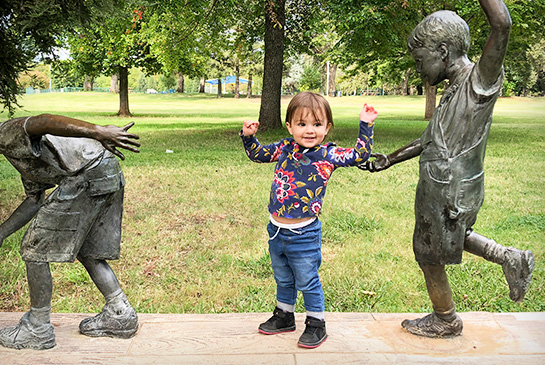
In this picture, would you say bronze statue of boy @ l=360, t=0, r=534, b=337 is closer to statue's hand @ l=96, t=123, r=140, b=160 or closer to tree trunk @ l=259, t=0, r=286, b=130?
statue's hand @ l=96, t=123, r=140, b=160

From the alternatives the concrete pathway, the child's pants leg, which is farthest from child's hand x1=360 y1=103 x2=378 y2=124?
the concrete pathway

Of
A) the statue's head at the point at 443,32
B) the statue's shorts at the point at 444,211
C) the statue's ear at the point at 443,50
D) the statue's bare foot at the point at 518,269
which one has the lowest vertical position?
the statue's bare foot at the point at 518,269

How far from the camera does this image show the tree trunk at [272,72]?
14922mm

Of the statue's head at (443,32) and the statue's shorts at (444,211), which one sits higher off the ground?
the statue's head at (443,32)

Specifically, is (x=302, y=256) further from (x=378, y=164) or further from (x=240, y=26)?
(x=240, y=26)

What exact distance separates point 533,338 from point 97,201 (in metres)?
2.72

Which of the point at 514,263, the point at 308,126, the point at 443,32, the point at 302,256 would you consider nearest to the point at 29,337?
the point at 302,256

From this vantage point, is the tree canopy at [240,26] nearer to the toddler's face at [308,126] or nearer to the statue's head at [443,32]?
the toddler's face at [308,126]

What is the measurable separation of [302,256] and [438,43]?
4.54 feet

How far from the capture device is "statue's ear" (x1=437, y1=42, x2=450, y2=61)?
2783 millimetres

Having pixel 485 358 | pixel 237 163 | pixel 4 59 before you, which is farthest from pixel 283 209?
pixel 237 163

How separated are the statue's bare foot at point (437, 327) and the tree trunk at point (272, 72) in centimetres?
1253

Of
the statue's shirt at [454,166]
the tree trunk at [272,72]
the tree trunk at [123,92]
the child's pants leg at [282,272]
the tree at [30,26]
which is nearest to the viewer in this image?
the statue's shirt at [454,166]

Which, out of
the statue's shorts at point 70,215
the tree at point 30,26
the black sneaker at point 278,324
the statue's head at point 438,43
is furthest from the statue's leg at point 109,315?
the tree at point 30,26
